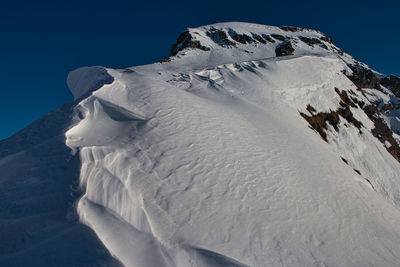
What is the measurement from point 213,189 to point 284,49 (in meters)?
46.7

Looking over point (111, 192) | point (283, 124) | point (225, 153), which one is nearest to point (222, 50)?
point (283, 124)

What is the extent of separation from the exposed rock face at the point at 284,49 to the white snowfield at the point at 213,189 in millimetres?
36759

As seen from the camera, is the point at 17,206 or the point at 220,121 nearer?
the point at 17,206

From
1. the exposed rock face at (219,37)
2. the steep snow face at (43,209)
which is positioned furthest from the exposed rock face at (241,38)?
the steep snow face at (43,209)

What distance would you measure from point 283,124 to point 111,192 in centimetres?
849

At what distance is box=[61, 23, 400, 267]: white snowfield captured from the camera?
3.94 m

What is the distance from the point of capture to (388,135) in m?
19.8

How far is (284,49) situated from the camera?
45188 mm

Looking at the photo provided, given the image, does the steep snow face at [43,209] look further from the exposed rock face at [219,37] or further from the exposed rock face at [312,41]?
the exposed rock face at [312,41]

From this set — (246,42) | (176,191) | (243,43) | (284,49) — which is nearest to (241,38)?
(246,42)

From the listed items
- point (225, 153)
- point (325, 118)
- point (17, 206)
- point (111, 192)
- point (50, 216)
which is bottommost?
point (17, 206)

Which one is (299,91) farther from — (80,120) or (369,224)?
(80,120)

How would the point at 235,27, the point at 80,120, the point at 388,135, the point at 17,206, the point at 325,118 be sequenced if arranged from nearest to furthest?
1. the point at 17,206
2. the point at 80,120
3. the point at 325,118
4. the point at 388,135
5. the point at 235,27

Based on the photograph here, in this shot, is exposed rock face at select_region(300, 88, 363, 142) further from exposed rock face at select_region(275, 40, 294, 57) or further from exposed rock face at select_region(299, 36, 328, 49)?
exposed rock face at select_region(299, 36, 328, 49)
